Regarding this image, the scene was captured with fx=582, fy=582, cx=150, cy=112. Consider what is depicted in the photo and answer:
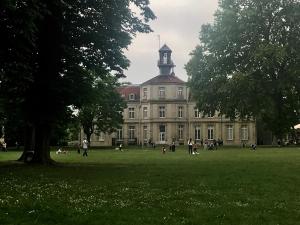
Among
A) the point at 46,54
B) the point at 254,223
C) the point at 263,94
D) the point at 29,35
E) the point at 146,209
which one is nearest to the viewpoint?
the point at 254,223

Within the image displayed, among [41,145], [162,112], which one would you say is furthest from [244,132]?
[41,145]

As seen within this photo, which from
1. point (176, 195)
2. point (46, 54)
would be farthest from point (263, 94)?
point (176, 195)

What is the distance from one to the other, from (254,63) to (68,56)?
3794cm

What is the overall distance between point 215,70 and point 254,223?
57.9m

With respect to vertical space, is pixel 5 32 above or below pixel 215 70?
below

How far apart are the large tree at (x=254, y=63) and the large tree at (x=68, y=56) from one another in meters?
31.9

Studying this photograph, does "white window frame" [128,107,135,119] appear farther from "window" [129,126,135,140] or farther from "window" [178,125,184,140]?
"window" [178,125,184,140]

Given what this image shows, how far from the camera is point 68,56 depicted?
102 ft

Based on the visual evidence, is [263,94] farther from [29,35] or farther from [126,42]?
[29,35]

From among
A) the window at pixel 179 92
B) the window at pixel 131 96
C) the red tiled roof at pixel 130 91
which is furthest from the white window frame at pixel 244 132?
the window at pixel 131 96

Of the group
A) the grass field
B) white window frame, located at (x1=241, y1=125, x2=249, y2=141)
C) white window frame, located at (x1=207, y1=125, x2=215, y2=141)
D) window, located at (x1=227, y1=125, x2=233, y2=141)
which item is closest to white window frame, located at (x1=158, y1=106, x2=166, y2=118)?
white window frame, located at (x1=207, y1=125, x2=215, y2=141)

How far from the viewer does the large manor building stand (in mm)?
116062

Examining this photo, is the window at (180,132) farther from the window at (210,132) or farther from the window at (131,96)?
the window at (131,96)

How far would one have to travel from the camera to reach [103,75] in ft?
112
